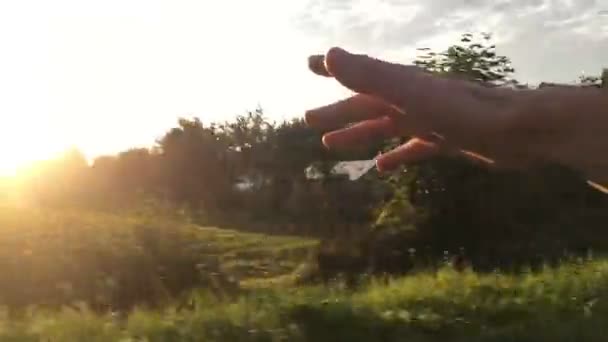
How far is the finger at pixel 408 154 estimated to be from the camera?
1.28 metres

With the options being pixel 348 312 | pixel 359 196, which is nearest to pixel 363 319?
pixel 348 312

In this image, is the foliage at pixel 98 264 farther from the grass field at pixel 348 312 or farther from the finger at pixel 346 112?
the finger at pixel 346 112

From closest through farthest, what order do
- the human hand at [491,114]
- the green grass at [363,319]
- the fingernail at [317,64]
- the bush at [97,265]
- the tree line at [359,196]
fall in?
1. the human hand at [491,114]
2. the fingernail at [317,64]
3. the green grass at [363,319]
4. the bush at [97,265]
5. the tree line at [359,196]

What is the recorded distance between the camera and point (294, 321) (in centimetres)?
725

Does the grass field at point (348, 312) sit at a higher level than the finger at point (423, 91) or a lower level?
lower

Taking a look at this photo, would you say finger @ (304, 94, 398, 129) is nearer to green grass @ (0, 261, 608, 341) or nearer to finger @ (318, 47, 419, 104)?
finger @ (318, 47, 419, 104)

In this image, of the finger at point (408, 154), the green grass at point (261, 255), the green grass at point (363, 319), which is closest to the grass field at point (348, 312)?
the green grass at point (363, 319)

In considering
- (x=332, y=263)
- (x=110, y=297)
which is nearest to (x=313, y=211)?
(x=332, y=263)

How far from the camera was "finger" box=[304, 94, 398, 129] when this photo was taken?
4.02 ft

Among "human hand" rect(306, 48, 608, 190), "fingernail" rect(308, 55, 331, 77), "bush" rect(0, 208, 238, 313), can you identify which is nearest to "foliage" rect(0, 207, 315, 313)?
"bush" rect(0, 208, 238, 313)

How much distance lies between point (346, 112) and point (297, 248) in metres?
23.2

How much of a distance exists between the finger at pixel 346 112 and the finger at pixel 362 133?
0.05 ft

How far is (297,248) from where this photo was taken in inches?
959

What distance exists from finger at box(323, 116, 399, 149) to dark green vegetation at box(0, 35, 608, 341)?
16 centimetres
